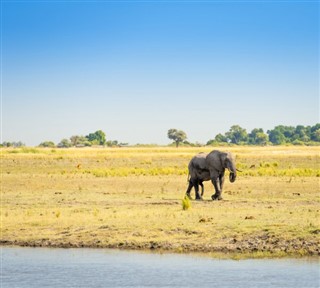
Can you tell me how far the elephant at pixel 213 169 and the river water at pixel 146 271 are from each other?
11922 millimetres

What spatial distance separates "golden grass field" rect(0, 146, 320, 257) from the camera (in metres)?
23.9

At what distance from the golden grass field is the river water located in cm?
136

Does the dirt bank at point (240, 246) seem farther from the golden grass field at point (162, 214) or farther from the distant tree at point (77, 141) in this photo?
the distant tree at point (77, 141)

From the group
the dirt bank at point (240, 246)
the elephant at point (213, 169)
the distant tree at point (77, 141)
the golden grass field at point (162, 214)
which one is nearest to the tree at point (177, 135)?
the distant tree at point (77, 141)

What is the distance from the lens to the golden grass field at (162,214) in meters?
23.9

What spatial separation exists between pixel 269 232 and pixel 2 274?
804 centimetres

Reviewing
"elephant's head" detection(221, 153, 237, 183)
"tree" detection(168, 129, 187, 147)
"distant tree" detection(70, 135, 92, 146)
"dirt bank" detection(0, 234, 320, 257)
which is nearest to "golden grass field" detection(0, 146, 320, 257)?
"dirt bank" detection(0, 234, 320, 257)

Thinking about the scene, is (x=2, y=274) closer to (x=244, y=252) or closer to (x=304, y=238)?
(x=244, y=252)

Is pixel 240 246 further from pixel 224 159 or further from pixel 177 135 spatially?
pixel 177 135

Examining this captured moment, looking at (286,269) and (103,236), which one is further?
(103,236)

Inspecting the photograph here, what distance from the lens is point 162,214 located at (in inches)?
1124

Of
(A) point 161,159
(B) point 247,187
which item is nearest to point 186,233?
(B) point 247,187

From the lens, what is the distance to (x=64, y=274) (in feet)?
67.2

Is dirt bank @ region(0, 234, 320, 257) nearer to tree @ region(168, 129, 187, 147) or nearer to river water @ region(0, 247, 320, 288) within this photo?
river water @ region(0, 247, 320, 288)
